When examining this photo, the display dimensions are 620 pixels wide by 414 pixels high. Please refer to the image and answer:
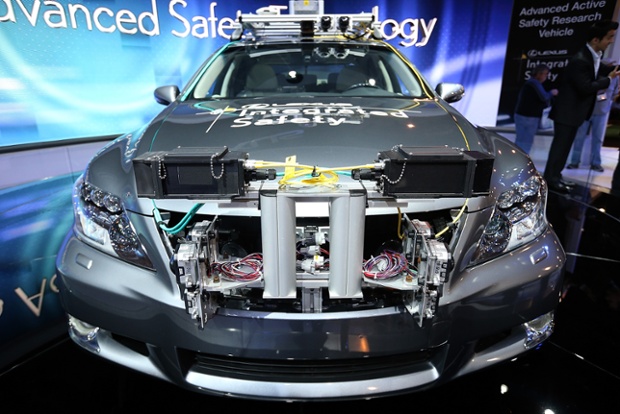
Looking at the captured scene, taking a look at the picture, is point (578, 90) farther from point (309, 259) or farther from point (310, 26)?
point (309, 259)

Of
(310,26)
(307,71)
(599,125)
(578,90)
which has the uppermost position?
(310,26)

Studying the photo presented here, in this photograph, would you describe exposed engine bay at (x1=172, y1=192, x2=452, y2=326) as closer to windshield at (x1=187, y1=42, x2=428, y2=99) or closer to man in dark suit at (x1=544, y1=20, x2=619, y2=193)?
windshield at (x1=187, y1=42, x2=428, y2=99)

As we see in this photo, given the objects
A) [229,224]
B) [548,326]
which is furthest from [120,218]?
[548,326]

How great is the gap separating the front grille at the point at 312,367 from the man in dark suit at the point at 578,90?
390cm

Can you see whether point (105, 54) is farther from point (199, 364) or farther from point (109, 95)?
point (199, 364)

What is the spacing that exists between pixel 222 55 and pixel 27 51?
342 centimetres

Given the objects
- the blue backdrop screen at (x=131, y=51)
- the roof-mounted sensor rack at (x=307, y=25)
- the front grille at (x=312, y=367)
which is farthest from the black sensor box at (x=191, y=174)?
the blue backdrop screen at (x=131, y=51)

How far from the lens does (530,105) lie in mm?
5465

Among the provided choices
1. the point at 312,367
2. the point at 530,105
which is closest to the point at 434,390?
the point at 312,367

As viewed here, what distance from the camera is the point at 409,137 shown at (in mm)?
1470

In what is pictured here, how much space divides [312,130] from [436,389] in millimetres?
1031

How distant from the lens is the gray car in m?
1.07

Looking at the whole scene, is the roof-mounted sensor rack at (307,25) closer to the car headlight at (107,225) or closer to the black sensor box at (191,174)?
the car headlight at (107,225)

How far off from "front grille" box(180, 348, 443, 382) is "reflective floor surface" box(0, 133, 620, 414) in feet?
0.43
